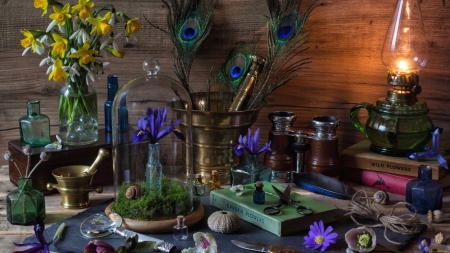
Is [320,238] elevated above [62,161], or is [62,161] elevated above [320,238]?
[62,161]

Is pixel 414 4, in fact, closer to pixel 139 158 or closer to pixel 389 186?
pixel 389 186

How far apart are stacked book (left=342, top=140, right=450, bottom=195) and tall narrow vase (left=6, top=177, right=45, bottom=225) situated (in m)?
0.83

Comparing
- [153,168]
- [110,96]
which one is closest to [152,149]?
[153,168]

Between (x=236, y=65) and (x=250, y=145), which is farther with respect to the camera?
(x=236, y=65)

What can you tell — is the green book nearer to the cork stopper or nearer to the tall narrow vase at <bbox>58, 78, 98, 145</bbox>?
the cork stopper

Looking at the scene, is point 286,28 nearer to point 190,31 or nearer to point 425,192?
point 190,31

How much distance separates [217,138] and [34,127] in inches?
18.9

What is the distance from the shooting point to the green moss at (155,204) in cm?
140

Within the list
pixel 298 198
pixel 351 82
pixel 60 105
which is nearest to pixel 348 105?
pixel 351 82

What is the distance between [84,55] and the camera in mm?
1617

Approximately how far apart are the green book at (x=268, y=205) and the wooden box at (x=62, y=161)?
34 centimetres

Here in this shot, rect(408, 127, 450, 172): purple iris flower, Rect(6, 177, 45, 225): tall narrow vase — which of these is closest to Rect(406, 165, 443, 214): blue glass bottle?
Rect(408, 127, 450, 172): purple iris flower

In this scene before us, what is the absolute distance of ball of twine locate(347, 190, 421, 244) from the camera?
4.53 feet

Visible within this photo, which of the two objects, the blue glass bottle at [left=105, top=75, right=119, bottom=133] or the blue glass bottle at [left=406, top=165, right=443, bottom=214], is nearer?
the blue glass bottle at [left=406, top=165, right=443, bottom=214]
